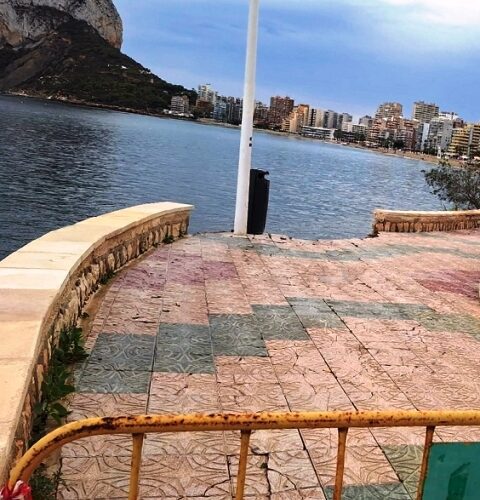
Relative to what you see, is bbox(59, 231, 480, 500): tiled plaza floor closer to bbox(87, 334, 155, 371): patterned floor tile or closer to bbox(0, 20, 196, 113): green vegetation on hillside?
bbox(87, 334, 155, 371): patterned floor tile

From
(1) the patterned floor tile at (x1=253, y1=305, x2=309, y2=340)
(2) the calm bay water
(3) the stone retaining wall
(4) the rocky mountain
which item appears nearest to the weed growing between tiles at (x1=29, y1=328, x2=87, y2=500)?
(1) the patterned floor tile at (x1=253, y1=305, x2=309, y2=340)

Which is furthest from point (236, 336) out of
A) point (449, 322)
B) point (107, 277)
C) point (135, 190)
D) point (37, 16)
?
point (37, 16)

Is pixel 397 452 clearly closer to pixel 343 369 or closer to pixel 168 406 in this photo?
pixel 343 369

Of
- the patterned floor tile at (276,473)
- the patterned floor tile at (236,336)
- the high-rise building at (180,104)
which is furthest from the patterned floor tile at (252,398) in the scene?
the high-rise building at (180,104)

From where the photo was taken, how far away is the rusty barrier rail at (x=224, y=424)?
184 cm

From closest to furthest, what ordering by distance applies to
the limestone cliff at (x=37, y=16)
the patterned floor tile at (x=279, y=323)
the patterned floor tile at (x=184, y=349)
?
the patterned floor tile at (x=184, y=349), the patterned floor tile at (x=279, y=323), the limestone cliff at (x=37, y=16)

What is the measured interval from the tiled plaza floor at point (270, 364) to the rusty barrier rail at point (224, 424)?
98 centimetres

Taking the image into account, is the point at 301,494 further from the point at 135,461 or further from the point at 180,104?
the point at 180,104

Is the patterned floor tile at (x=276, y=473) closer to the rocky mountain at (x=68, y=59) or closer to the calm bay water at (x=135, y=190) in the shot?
the calm bay water at (x=135, y=190)

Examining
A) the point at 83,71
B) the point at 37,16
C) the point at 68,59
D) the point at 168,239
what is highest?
the point at 37,16

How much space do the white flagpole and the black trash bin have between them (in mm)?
280

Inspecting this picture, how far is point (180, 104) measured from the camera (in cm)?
17162

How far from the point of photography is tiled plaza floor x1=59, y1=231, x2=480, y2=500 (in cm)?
304

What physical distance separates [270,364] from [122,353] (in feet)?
3.82
